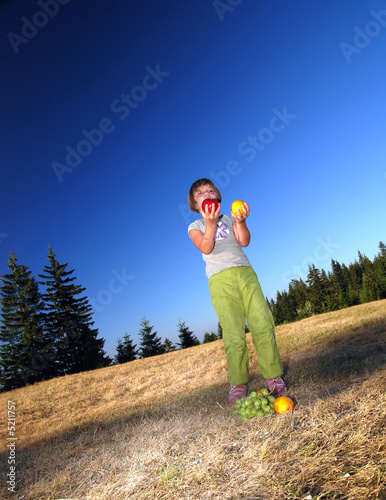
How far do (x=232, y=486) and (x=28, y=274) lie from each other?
23.6 meters

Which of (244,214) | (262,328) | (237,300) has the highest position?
(244,214)

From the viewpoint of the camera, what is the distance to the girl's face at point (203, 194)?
3619mm

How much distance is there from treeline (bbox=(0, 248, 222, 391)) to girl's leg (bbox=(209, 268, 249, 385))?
20.8m

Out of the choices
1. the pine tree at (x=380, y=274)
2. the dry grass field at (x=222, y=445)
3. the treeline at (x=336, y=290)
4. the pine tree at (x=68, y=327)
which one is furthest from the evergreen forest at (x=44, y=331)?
the pine tree at (x=380, y=274)

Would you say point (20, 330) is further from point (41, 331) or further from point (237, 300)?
point (237, 300)

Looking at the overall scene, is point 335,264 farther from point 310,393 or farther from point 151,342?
point 310,393

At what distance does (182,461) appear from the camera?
6.49ft

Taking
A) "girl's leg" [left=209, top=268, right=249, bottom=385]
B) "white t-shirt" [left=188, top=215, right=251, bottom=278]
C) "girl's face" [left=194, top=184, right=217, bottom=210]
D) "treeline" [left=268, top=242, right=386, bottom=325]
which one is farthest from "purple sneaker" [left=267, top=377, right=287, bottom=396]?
A: "treeline" [left=268, top=242, right=386, bottom=325]

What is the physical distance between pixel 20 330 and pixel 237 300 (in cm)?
2227

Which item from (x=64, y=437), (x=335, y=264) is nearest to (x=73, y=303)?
(x=64, y=437)

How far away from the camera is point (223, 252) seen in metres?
3.46

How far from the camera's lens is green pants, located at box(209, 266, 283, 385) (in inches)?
123

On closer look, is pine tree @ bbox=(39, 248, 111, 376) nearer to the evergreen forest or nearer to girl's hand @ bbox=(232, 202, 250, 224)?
the evergreen forest

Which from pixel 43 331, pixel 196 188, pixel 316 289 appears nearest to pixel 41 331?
pixel 43 331
